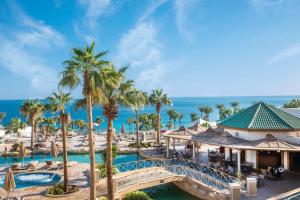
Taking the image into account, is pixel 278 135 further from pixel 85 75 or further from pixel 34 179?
pixel 34 179

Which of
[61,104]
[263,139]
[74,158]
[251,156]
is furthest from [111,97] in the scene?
[74,158]

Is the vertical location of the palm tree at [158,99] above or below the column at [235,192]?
above

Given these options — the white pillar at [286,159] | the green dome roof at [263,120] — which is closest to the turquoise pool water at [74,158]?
the green dome roof at [263,120]

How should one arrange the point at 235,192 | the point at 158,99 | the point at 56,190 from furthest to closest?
the point at 158,99
the point at 56,190
the point at 235,192

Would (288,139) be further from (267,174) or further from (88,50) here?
(88,50)

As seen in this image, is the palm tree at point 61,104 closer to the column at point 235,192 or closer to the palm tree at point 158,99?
the column at point 235,192

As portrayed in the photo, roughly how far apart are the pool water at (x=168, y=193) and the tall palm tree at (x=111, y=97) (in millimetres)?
5895

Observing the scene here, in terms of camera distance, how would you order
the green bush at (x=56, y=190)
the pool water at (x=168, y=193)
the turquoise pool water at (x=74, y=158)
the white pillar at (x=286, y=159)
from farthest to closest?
the turquoise pool water at (x=74, y=158) → the white pillar at (x=286, y=159) → the pool water at (x=168, y=193) → the green bush at (x=56, y=190)

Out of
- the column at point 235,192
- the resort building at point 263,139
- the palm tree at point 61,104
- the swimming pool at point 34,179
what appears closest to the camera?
the column at point 235,192

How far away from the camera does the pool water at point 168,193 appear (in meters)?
21.8

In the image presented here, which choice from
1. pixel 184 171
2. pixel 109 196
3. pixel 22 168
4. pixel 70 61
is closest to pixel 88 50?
pixel 70 61

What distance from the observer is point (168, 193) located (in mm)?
23047

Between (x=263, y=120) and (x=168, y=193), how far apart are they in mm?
12241

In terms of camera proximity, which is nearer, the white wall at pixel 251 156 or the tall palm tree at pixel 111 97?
the tall palm tree at pixel 111 97
